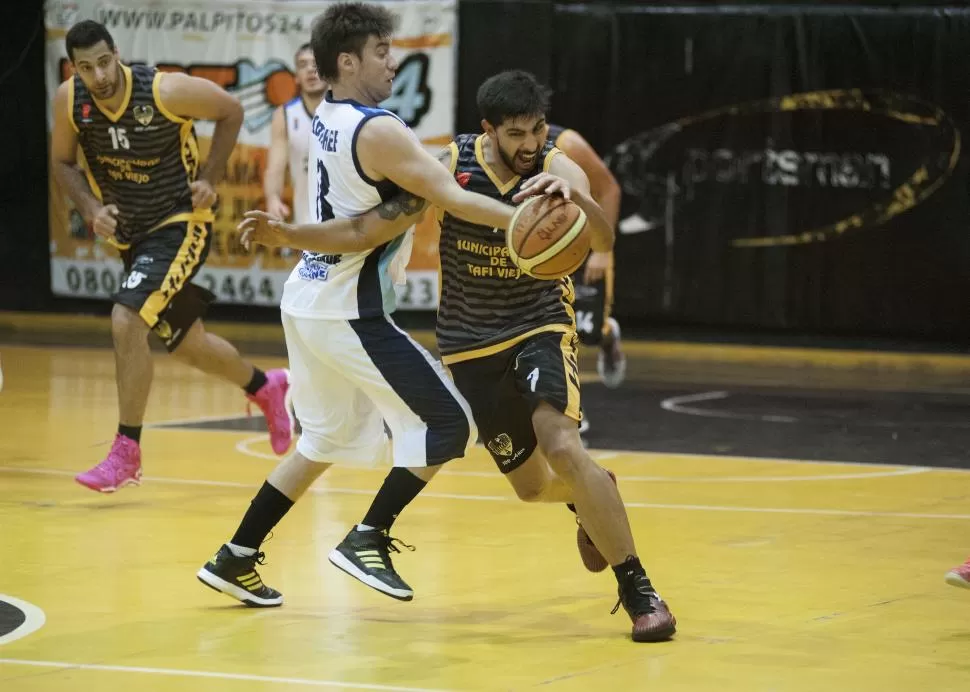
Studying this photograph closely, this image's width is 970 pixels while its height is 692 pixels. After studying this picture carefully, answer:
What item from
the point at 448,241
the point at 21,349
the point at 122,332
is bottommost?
the point at 21,349

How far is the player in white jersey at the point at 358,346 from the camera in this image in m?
5.79

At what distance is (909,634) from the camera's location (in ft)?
18.7

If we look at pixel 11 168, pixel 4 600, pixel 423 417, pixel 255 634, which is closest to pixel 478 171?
pixel 423 417

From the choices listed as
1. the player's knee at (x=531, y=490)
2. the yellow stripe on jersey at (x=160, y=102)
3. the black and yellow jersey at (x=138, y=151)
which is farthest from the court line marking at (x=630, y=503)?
the player's knee at (x=531, y=490)

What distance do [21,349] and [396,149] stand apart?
34.0 feet

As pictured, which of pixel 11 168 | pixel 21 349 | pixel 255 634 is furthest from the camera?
pixel 11 168

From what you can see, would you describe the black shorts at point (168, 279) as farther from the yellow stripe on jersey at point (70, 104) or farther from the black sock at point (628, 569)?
the black sock at point (628, 569)

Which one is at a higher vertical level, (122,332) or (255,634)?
(122,332)

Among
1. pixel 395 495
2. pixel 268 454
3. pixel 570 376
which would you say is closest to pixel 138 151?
pixel 268 454

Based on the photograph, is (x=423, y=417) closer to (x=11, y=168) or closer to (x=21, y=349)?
(x=21, y=349)

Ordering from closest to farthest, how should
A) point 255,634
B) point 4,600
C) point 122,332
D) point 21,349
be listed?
1. point 255,634
2. point 4,600
3. point 122,332
4. point 21,349

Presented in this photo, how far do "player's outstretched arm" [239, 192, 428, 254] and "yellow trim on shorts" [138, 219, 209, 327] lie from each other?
249 cm

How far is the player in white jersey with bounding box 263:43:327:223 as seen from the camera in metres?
10.4

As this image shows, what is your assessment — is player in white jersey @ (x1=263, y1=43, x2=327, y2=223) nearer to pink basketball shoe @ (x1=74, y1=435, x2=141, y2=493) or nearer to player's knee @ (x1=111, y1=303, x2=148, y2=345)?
player's knee @ (x1=111, y1=303, x2=148, y2=345)
